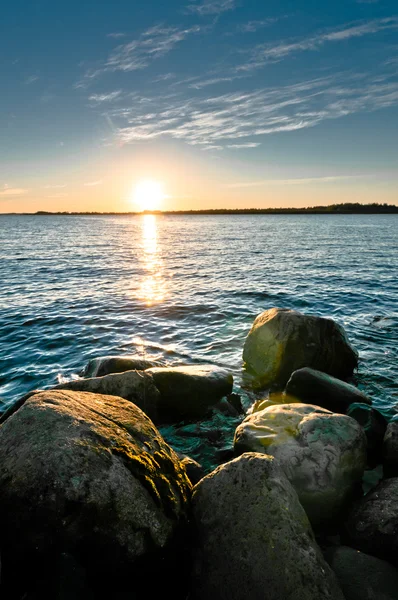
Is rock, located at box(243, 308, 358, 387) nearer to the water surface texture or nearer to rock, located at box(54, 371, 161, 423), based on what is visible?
the water surface texture

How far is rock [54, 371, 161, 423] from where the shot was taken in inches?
307

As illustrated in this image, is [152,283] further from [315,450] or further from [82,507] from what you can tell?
[82,507]

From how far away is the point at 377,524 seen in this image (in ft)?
15.3

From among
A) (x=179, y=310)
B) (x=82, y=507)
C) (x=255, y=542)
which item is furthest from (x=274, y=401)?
(x=179, y=310)

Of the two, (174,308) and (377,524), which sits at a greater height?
(377,524)

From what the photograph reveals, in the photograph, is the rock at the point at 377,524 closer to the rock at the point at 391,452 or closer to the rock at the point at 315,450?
the rock at the point at 315,450

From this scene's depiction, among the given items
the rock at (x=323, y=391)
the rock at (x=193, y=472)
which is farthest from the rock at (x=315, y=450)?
the rock at (x=323, y=391)

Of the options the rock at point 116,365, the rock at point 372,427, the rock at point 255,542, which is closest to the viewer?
the rock at point 255,542

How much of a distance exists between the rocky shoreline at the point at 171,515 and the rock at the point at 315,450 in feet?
0.06

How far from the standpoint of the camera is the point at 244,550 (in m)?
3.85

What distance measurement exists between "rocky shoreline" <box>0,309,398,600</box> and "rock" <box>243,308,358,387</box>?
414cm

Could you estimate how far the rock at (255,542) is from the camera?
12.0ft

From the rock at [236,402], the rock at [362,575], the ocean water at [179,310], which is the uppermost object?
the rock at [362,575]

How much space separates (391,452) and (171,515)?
411 centimetres
